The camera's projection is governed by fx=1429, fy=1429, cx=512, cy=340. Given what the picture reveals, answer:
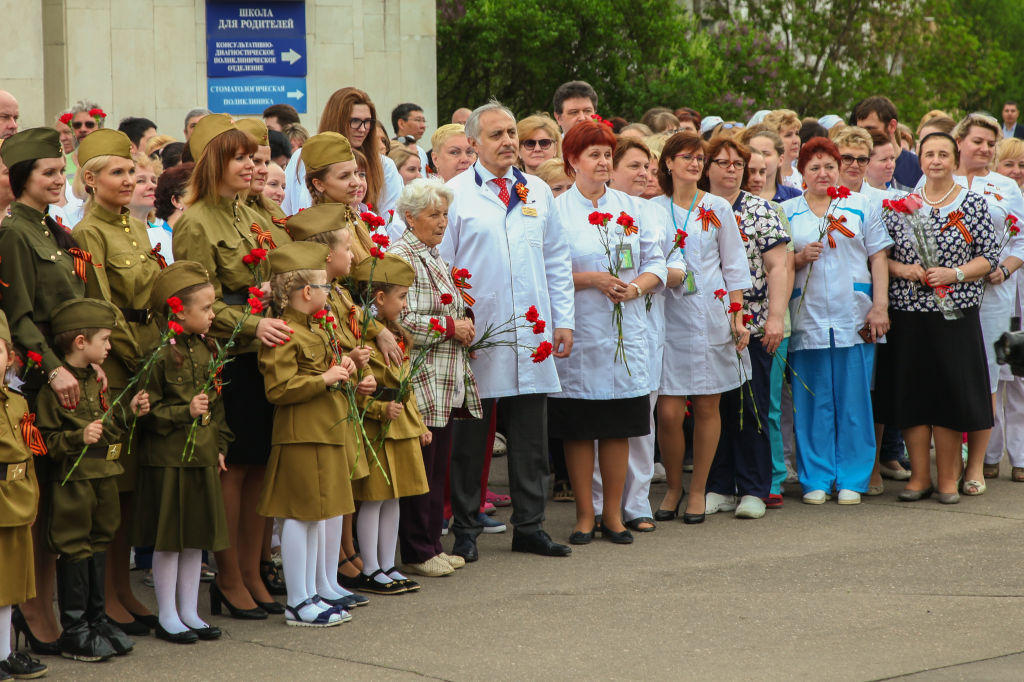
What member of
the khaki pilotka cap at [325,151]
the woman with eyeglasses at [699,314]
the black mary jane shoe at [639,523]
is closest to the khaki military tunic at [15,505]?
the khaki pilotka cap at [325,151]

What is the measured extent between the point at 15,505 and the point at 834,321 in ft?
18.3

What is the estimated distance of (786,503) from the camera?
935 cm

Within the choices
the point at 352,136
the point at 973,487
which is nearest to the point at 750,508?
the point at 973,487

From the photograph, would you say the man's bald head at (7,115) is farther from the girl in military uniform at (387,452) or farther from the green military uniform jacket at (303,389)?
the green military uniform jacket at (303,389)

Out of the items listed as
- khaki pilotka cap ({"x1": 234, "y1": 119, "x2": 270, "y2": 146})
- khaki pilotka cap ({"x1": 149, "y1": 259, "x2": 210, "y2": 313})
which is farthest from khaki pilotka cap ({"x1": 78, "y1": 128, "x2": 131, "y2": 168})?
khaki pilotka cap ({"x1": 234, "y1": 119, "x2": 270, "y2": 146})

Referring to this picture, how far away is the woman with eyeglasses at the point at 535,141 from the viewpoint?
9984 mm

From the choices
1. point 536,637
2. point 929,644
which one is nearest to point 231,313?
point 536,637

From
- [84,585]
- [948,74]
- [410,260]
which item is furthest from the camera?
[948,74]

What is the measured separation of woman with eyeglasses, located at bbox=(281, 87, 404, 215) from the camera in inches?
331

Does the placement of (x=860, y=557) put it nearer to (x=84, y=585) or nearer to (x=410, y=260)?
(x=410, y=260)

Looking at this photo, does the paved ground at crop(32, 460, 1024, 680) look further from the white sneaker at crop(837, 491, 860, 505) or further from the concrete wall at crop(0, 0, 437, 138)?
the concrete wall at crop(0, 0, 437, 138)

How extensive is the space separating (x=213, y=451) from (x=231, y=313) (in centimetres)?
62

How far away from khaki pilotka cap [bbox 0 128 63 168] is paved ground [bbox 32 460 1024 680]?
2.08m

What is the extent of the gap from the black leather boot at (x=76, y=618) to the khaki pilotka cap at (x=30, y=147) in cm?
167
